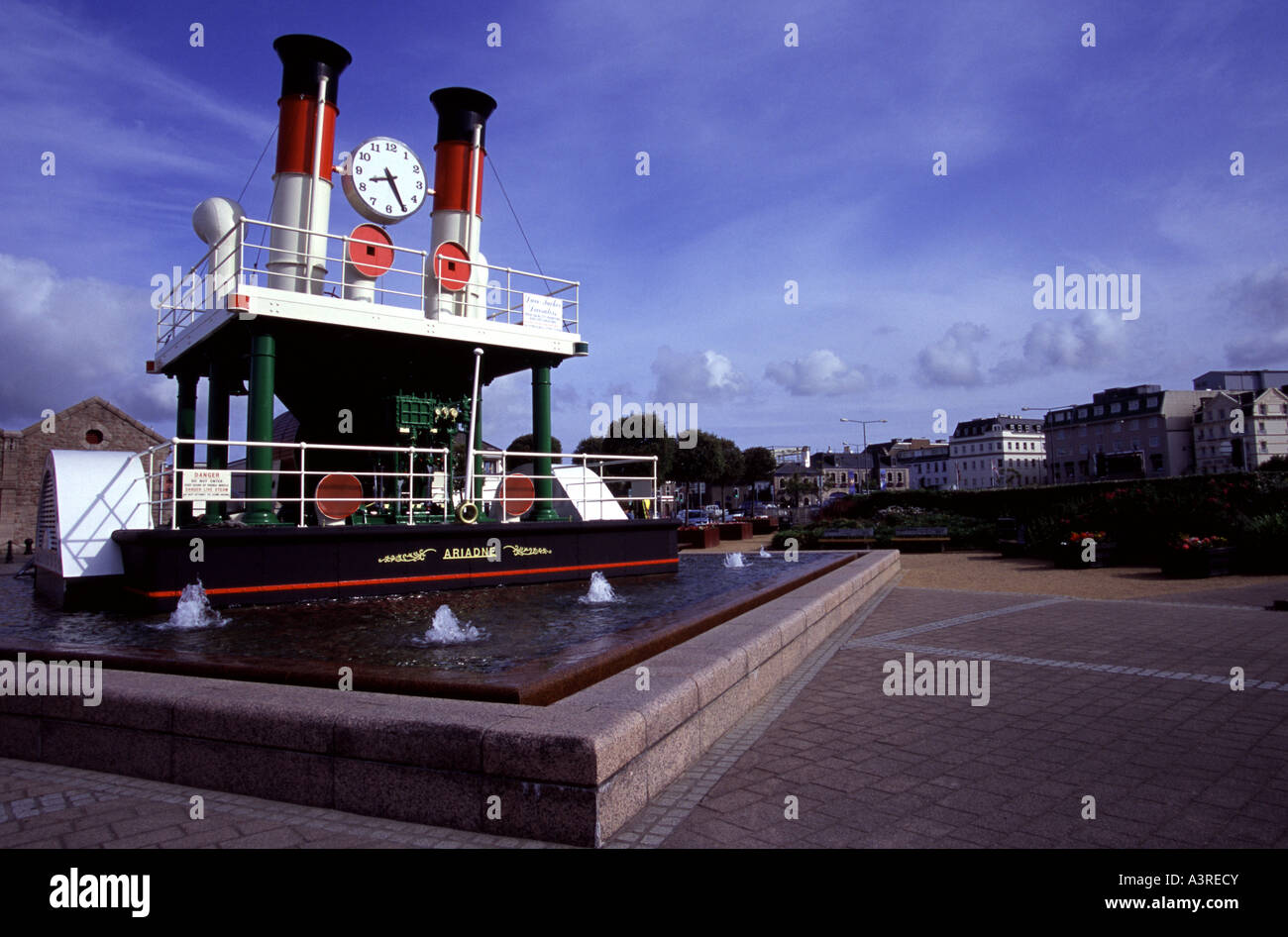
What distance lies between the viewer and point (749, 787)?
4184 millimetres

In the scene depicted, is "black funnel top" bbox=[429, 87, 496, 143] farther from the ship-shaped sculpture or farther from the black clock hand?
the black clock hand

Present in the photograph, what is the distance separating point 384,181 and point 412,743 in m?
12.8

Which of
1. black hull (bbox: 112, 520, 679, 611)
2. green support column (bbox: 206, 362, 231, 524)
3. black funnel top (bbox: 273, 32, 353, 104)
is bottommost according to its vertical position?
black hull (bbox: 112, 520, 679, 611)

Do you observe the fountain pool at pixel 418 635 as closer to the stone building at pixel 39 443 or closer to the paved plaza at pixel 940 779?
the paved plaza at pixel 940 779

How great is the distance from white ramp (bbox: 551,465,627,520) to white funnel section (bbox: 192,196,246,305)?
700 centimetres

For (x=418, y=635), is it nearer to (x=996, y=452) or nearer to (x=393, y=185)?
(x=393, y=185)

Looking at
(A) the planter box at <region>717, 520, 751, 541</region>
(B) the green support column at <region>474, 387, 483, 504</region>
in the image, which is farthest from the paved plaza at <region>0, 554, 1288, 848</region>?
(A) the planter box at <region>717, 520, 751, 541</region>

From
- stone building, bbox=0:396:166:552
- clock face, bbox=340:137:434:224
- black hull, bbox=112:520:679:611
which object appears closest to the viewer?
black hull, bbox=112:520:679:611

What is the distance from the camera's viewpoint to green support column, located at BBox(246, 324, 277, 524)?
10758 mm

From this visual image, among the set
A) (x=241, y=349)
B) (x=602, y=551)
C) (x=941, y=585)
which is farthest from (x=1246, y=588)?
(x=241, y=349)

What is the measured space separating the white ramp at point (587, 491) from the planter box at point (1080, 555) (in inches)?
407

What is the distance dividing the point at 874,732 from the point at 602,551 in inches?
355

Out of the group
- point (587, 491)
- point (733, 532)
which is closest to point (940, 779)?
point (587, 491)

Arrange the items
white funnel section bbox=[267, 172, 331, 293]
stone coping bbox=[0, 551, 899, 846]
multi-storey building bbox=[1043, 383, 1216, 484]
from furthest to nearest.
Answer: multi-storey building bbox=[1043, 383, 1216, 484]
white funnel section bbox=[267, 172, 331, 293]
stone coping bbox=[0, 551, 899, 846]
